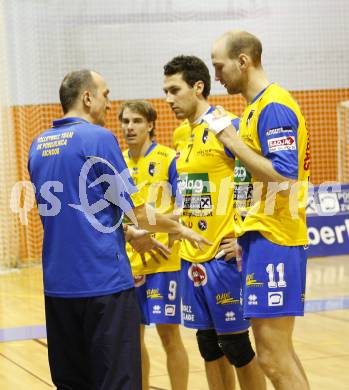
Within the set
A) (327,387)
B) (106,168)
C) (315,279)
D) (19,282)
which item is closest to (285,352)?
(106,168)

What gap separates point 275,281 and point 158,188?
188cm

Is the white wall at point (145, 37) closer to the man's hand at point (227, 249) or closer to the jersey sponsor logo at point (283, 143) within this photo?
the man's hand at point (227, 249)

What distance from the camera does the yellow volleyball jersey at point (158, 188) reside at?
6.00 meters

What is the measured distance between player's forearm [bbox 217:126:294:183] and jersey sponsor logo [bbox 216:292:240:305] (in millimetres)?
1161

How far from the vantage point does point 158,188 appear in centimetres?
611

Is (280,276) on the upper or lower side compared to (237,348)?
upper

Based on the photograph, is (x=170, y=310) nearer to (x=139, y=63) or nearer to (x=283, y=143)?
(x=283, y=143)

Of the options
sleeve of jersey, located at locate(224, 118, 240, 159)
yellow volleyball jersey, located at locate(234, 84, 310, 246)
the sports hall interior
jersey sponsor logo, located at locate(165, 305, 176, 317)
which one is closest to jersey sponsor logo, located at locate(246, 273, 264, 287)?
yellow volleyball jersey, located at locate(234, 84, 310, 246)

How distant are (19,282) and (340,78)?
7207 millimetres

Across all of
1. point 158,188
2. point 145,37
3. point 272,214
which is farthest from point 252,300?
point 145,37

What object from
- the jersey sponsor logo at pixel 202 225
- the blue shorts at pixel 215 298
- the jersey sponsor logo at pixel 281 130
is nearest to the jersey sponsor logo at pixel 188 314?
the blue shorts at pixel 215 298

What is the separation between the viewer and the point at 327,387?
6.16 meters

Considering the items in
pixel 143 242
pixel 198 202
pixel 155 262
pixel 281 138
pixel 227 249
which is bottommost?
pixel 155 262

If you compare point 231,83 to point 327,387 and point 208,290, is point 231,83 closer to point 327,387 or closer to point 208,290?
point 208,290
